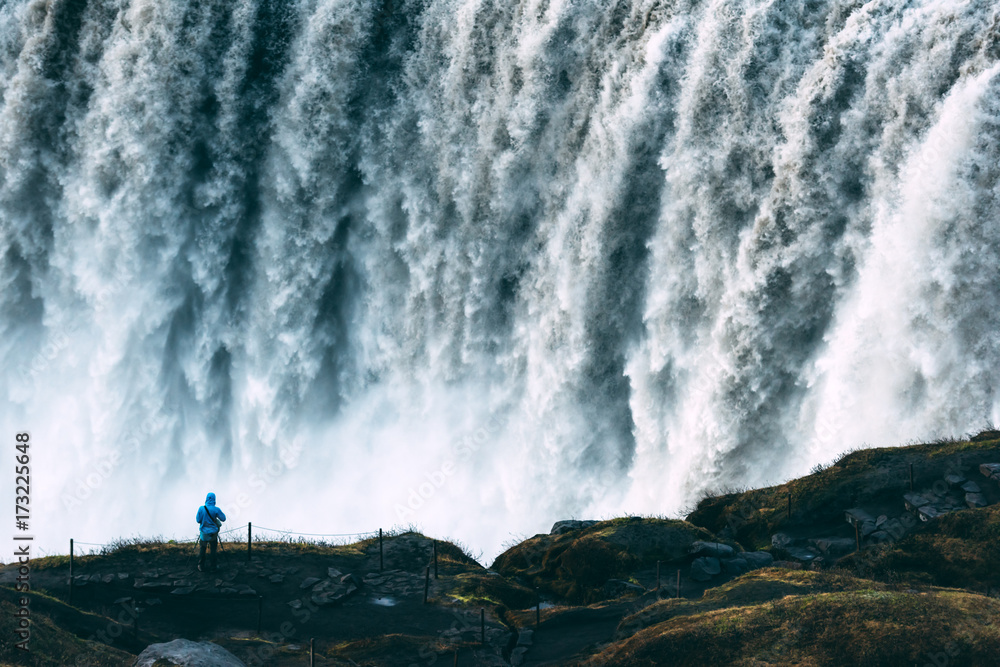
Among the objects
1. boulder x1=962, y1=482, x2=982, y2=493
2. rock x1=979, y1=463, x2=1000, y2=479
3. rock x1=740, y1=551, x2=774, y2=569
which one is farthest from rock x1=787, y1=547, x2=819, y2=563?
rock x1=979, y1=463, x2=1000, y2=479

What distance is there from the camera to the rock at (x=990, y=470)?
19.3m

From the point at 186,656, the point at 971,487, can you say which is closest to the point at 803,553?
the point at 971,487

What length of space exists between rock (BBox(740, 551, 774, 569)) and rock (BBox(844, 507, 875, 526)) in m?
1.89

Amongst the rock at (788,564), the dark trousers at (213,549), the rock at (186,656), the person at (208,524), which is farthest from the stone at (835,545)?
the dark trousers at (213,549)

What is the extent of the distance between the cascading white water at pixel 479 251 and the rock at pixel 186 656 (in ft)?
53.2

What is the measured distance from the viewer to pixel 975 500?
1883cm

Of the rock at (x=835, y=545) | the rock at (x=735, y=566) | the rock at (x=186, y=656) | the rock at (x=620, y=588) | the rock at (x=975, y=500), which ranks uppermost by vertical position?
the rock at (x=975, y=500)

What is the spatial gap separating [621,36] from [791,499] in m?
16.0

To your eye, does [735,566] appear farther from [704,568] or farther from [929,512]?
[929,512]

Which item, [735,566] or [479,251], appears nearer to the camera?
[735,566]

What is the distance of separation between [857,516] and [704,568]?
357 centimetres

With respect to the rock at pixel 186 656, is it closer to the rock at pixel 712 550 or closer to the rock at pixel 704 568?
the rock at pixel 704 568

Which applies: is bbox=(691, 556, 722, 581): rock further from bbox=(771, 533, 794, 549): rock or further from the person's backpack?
the person's backpack

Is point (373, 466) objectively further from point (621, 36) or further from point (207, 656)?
point (207, 656)
